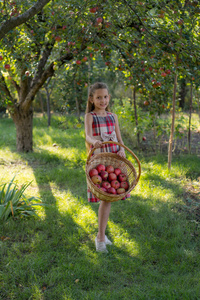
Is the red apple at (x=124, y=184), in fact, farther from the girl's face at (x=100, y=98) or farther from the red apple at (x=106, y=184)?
the girl's face at (x=100, y=98)

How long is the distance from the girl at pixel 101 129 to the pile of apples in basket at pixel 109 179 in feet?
0.57

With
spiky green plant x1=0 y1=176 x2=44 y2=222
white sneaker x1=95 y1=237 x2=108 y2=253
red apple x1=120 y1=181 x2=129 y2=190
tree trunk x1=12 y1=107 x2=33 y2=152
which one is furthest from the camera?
tree trunk x1=12 y1=107 x2=33 y2=152

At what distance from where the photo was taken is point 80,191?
155 inches

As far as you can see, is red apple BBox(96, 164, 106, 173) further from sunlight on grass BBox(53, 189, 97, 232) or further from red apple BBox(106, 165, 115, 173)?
sunlight on grass BBox(53, 189, 97, 232)

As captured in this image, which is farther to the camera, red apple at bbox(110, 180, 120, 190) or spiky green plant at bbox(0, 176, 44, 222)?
spiky green plant at bbox(0, 176, 44, 222)

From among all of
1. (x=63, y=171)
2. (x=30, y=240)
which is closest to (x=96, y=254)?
(x=30, y=240)

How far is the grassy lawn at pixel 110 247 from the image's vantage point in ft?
6.68

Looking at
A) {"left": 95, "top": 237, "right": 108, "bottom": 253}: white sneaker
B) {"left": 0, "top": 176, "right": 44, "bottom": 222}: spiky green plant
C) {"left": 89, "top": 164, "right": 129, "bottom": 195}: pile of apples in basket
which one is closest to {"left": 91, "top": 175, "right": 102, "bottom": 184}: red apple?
{"left": 89, "top": 164, "right": 129, "bottom": 195}: pile of apples in basket

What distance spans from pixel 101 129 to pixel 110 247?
3.54 ft

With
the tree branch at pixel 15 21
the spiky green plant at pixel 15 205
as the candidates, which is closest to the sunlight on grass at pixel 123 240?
the spiky green plant at pixel 15 205

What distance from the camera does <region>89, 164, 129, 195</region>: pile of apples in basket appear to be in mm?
2286

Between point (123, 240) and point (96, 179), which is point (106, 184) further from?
point (123, 240)

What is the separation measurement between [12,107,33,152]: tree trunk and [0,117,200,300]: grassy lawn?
5.24 feet

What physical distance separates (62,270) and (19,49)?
2.99 m
